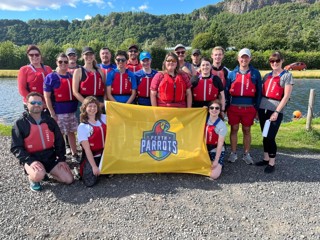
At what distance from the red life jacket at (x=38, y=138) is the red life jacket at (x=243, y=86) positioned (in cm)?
380

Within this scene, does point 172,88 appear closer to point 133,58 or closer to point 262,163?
point 133,58

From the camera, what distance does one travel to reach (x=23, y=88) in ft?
21.0

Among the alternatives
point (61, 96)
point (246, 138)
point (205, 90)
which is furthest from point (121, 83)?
point (246, 138)

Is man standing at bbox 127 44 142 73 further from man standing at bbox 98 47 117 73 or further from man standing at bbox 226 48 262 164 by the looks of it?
man standing at bbox 226 48 262 164

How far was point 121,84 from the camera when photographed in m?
6.46

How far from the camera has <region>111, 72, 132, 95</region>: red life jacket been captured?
6430mm

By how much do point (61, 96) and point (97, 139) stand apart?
1338 millimetres

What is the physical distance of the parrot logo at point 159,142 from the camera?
6000 mm

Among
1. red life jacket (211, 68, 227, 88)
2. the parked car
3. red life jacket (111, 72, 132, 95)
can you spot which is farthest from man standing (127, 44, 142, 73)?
the parked car

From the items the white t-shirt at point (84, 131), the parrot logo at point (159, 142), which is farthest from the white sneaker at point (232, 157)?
the white t-shirt at point (84, 131)

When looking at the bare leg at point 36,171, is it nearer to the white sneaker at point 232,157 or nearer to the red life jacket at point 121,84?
the red life jacket at point 121,84

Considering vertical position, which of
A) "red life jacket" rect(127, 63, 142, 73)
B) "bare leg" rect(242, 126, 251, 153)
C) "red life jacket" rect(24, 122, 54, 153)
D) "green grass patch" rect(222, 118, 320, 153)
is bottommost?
"green grass patch" rect(222, 118, 320, 153)

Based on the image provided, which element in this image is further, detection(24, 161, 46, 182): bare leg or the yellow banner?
the yellow banner

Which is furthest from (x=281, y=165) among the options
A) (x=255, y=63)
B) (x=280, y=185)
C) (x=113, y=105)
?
(x=255, y=63)
